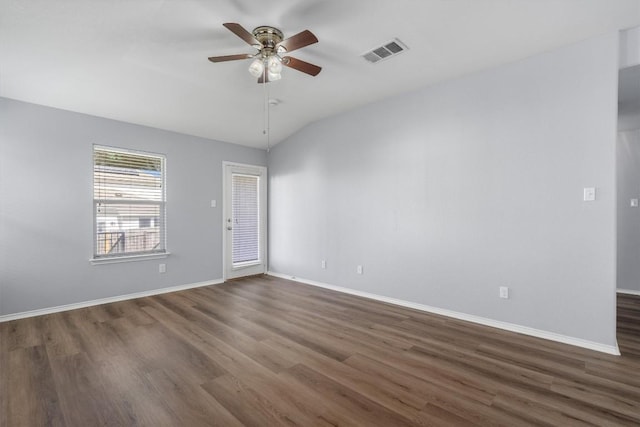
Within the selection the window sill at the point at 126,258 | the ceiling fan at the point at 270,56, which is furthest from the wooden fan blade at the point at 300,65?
the window sill at the point at 126,258

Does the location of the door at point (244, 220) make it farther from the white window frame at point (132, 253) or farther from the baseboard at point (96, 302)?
the white window frame at point (132, 253)

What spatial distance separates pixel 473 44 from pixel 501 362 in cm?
287

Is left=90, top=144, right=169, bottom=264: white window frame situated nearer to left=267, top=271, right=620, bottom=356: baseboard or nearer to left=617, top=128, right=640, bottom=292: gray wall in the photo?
left=267, top=271, right=620, bottom=356: baseboard

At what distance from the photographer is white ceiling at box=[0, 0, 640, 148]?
2.30 m

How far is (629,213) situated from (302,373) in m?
5.42

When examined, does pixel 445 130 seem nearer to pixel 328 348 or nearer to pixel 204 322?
pixel 328 348

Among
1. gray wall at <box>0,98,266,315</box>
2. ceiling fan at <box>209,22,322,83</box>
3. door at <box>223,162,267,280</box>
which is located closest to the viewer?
ceiling fan at <box>209,22,322,83</box>

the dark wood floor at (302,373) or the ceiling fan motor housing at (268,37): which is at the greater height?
the ceiling fan motor housing at (268,37)

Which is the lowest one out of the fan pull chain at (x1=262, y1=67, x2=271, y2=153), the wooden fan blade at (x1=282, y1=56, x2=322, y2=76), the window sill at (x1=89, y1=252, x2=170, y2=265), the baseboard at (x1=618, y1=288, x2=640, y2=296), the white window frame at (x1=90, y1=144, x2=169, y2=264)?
the baseboard at (x1=618, y1=288, x2=640, y2=296)

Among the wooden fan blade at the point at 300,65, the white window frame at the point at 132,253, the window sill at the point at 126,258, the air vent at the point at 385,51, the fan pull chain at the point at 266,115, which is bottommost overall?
the window sill at the point at 126,258

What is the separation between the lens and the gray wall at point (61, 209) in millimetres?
3375

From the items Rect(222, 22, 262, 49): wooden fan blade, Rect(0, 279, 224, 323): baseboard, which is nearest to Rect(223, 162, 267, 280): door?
Rect(0, 279, 224, 323): baseboard

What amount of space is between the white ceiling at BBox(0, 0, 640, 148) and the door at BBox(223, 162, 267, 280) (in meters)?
1.75

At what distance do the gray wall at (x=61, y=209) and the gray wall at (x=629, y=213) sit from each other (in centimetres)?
688
